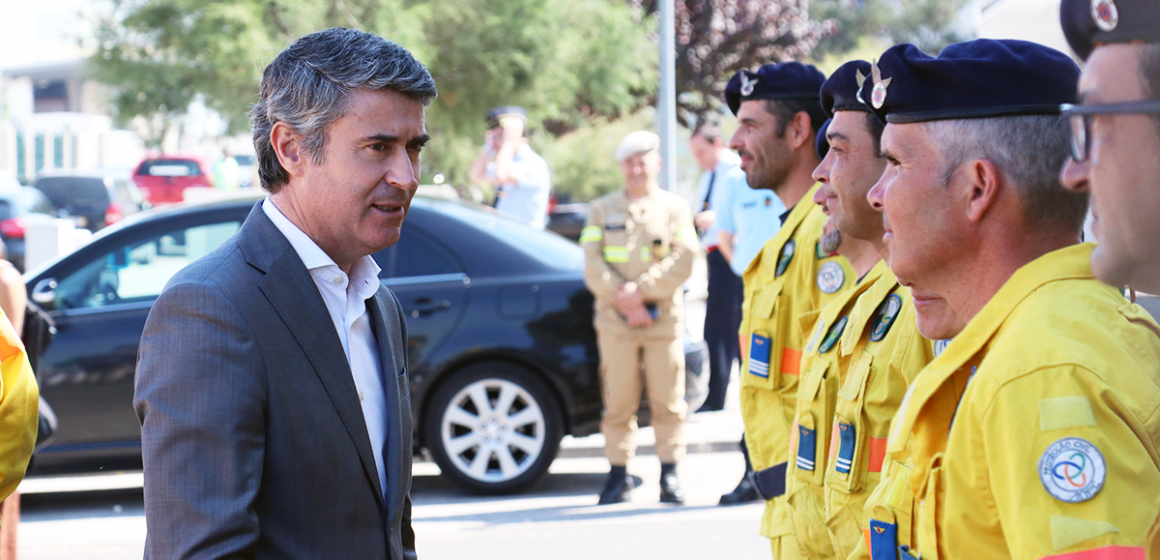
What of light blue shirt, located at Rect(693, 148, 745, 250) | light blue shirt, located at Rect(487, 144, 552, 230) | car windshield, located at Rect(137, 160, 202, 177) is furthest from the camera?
car windshield, located at Rect(137, 160, 202, 177)

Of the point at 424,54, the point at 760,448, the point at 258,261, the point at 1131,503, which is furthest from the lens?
the point at 424,54

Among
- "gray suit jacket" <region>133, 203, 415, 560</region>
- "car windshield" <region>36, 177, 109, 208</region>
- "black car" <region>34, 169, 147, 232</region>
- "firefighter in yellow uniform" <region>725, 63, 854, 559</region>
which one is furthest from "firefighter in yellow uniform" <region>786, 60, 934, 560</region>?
"car windshield" <region>36, 177, 109, 208</region>

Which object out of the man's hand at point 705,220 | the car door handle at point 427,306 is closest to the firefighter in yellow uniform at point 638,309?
the car door handle at point 427,306

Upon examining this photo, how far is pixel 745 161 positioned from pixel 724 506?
288 cm

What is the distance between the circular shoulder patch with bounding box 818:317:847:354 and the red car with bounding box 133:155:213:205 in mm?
25143

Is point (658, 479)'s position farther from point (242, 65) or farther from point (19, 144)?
point (19, 144)

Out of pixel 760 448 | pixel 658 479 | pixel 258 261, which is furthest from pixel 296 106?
pixel 658 479

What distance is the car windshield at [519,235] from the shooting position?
275 inches

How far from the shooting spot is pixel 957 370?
68.7 inches

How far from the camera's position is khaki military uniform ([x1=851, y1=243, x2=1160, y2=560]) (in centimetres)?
143

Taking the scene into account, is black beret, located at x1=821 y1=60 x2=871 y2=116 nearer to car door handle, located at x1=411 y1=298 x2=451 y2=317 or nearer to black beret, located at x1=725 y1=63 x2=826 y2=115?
black beret, located at x1=725 y1=63 x2=826 y2=115

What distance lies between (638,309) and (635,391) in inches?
18.8

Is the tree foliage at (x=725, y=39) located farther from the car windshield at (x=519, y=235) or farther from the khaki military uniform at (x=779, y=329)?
the khaki military uniform at (x=779, y=329)

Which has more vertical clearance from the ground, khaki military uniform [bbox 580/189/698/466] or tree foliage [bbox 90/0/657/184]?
tree foliage [bbox 90/0/657/184]
